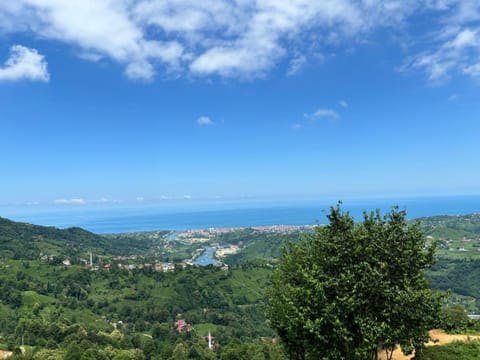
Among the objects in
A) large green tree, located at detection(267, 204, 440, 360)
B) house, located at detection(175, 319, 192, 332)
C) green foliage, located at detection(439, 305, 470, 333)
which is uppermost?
large green tree, located at detection(267, 204, 440, 360)

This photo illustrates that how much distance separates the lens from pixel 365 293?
1050cm

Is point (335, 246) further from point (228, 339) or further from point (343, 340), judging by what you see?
point (228, 339)

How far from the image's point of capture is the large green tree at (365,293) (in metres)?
10.2

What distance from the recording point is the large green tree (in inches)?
403

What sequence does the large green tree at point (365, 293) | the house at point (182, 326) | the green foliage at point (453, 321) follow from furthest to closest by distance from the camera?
1. the house at point (182, 326)
2. the green foliage at point (453, 321)
3. the large green tree at point (365, 293)

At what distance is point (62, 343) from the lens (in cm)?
6350

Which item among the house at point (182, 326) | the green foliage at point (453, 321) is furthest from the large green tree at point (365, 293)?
the house at point (182, 326)

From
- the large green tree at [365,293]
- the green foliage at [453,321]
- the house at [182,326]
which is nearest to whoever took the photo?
Answer: the large green tree at [365,293]

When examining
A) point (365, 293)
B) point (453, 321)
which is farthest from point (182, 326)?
point (365, 293)

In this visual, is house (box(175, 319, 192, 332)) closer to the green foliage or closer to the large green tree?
the green foliage

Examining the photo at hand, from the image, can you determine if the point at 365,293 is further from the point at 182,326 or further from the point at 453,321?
the point at 182,326

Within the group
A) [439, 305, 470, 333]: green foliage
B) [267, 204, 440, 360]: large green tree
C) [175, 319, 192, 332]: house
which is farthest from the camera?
[175, 319, 192, 332]: house

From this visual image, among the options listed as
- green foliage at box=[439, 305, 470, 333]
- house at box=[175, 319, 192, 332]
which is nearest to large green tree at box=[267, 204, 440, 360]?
green foliage at box=[439, 305, 470, 333]

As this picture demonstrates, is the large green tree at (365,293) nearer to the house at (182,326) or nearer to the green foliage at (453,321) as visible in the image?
the green foliage at (453,321)
